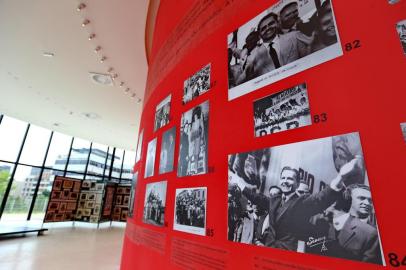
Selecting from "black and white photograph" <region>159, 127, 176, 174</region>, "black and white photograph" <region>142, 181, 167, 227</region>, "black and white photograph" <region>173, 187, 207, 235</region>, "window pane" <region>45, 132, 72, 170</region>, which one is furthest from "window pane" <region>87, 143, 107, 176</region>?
"black and white photograph" <region>173, 187, 207, 235</region>

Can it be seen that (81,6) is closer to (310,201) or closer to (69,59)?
(69,59)

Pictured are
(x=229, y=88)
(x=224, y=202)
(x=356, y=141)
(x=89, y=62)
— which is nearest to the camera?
(x=356, y=141)

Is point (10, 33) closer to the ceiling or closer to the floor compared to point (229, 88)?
closer to the ceiling

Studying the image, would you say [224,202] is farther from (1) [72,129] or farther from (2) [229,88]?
(1) [72,129]

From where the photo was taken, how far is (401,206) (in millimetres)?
543

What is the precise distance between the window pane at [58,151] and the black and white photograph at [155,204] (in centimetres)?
1282

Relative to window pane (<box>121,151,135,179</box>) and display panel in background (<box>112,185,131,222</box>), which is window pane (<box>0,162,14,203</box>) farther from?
window pane (<box>121,151,135,179</box>)

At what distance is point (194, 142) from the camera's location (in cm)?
124

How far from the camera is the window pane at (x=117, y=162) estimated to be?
1539 centimetres

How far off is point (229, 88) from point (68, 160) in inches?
557

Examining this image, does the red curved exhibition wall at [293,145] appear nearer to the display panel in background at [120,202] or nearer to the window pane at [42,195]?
the display panel in background at [120,202]

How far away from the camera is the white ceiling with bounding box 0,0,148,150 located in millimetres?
4270

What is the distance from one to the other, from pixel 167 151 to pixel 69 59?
5.86 metres

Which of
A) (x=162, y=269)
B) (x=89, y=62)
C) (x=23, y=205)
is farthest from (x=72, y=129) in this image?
(x=162, y=269)
